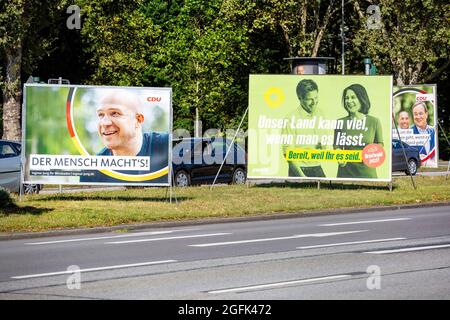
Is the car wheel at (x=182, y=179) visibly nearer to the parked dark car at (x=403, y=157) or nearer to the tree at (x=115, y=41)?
the parked dark car at (x=403, y=157)

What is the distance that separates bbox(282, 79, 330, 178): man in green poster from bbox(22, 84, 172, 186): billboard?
622 cm

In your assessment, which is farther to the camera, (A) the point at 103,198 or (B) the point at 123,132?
(A) the point at 103,198

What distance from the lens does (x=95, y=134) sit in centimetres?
2333

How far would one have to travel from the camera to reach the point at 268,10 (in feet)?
196

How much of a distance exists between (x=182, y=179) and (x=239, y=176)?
2.60 metres

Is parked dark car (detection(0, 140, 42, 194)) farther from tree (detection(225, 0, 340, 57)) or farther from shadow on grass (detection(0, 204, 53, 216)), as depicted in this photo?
tree (detection(225, 0, 340, 57))

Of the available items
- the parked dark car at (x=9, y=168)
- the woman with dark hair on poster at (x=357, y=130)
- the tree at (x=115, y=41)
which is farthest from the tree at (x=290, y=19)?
the parked dark car at (x=9, y=168)

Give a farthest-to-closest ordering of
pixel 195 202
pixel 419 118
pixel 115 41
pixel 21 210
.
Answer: pixel 115 41 < pixel 419 118 < pixel 195 202 < pixel 21 210

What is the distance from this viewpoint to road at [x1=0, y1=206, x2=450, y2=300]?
35.7 ft

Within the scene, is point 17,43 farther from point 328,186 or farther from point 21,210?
point 21,210

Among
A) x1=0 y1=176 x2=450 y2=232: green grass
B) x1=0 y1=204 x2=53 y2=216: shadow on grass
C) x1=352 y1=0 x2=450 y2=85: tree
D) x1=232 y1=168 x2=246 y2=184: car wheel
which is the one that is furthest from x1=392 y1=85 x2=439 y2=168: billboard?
x1=0 y1=204 x2=53 y2=216: shadow on grass

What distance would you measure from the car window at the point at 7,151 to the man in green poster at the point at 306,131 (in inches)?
300

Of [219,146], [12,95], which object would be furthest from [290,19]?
[219,146]
